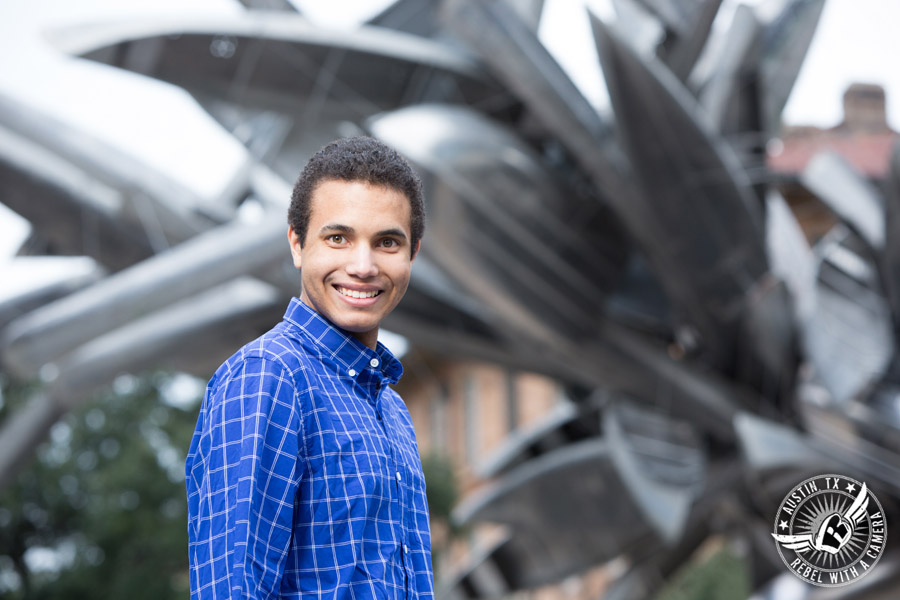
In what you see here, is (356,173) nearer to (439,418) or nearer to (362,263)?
(362,263)

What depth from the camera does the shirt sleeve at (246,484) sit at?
126 cm

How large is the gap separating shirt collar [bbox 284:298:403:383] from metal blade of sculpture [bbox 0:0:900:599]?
741 centimetres

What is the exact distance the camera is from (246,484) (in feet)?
4.22

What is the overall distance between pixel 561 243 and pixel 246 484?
913cm

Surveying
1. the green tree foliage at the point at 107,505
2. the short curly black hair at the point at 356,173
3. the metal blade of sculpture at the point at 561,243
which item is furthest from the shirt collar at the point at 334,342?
the green tree foliage at the point at 107,505

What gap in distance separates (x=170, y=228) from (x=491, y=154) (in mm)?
3503

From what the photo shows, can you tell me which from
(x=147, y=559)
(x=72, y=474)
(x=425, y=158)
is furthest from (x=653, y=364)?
(x=72, y=474)

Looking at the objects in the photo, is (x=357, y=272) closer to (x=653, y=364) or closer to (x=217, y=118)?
(x=653, y=364)

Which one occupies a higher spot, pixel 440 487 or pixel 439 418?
pixel 439 418

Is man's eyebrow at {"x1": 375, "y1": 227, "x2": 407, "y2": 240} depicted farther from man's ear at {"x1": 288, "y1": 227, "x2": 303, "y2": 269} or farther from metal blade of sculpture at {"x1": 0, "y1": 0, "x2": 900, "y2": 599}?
metal blade of sculpture at {"x1": 0, "y1": 0, "x2": 900, "y2": 599}

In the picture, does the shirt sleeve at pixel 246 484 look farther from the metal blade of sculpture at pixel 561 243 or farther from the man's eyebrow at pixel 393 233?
the metal blade of sculpture at pixel 561 243

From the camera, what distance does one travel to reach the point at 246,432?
1.32m

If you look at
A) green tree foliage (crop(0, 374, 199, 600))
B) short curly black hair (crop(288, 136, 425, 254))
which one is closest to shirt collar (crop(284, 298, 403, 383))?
short curly black hair (crop(288, 136, 425, 254))

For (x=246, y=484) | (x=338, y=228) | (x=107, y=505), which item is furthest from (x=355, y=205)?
(x=107, y=505)
